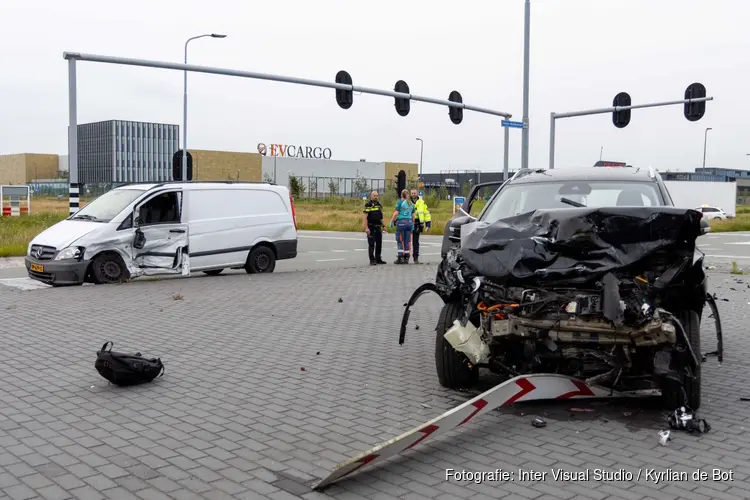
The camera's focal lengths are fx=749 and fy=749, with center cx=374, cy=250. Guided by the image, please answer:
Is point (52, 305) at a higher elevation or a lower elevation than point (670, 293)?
lower

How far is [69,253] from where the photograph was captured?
12844 mm

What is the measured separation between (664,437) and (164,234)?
10633mm

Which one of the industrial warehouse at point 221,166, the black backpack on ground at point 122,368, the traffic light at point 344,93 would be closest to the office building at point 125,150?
the industrial warehouse at point 221,166

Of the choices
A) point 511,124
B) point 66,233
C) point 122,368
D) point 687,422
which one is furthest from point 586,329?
point 511,124

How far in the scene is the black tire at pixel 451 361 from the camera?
6.02 metres

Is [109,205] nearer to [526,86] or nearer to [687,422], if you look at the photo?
[687,422]

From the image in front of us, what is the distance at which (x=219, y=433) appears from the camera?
5.07m

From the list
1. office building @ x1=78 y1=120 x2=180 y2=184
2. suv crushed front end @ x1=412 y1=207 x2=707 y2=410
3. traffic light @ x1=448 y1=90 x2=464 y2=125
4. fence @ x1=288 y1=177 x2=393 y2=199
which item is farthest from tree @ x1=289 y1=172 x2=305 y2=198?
suv crushed front end @ x1=412 y1=207 x2=707 y2=410

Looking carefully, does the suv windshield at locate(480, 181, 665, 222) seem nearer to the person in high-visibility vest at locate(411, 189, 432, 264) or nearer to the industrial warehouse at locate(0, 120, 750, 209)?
the person in high-visibility vest at locate(411, 189, 432, 264)

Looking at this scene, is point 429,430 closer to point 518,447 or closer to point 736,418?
point 518,447

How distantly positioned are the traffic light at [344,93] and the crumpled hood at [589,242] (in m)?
17.4

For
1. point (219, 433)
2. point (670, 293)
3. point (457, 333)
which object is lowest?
point (219, 433)

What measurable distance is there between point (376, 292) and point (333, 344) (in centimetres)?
471

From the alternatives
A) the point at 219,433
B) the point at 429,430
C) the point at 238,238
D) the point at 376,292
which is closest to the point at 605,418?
the point at 429,430
